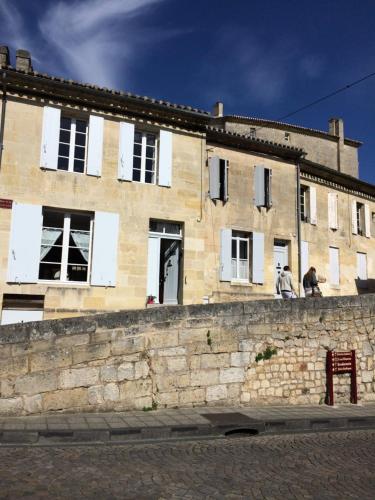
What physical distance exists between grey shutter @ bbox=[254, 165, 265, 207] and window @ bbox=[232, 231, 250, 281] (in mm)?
1166

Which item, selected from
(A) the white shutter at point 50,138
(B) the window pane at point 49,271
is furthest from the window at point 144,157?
(B) the window pane at point 49,271

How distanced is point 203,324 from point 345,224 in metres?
13.1

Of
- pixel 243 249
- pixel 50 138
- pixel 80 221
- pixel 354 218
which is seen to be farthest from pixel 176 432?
pixel 354 218

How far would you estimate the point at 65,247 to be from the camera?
12.3 meters

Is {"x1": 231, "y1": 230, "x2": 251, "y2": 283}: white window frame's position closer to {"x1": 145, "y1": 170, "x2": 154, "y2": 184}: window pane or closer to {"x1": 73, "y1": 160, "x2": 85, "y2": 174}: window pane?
{"x1": 145, "y1": 170, "x2": 154, "y2": 184}: window pane

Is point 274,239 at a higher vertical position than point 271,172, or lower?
lower

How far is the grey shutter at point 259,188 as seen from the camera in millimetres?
15992

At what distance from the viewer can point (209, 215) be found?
49.1ft

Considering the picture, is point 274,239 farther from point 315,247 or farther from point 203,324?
point 203,324

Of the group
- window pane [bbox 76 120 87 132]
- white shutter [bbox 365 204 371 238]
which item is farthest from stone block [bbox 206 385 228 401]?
white shutter [bbox 365 204 371 238]

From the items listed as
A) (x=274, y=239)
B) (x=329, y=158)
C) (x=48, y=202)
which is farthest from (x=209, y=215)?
(x=329, y=158)

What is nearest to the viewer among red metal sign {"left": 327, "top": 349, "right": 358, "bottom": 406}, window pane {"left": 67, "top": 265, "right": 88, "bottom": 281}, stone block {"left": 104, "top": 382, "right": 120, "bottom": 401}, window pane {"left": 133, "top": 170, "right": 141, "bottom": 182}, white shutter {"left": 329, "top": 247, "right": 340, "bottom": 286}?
stone block {"left": 104, "top": 382, "right": 120, "bottom": 401}

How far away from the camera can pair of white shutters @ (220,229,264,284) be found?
14.9 m

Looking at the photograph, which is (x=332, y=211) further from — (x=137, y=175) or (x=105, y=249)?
(x=105, y=249)
